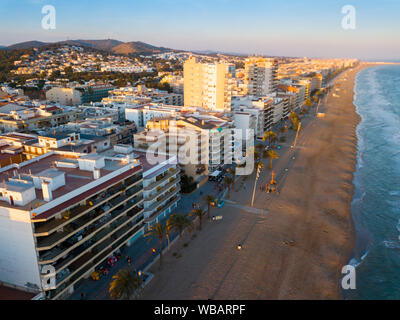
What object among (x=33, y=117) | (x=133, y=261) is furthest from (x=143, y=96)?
(x=133, y=261)

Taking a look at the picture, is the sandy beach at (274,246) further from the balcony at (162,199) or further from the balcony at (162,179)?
the balcony at (162,179)

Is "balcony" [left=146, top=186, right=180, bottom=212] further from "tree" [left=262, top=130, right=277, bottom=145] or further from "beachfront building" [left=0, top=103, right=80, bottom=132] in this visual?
"tree" [left=262, top=130, right=277, bottom=145]

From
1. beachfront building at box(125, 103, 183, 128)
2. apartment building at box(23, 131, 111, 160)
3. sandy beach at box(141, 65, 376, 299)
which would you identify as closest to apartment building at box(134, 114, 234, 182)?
sandy beach at box(141, 65, 376, 299)

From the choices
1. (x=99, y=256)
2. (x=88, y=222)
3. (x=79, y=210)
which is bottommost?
(x=99, y=256)

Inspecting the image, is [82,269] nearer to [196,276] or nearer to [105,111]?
[196,276]

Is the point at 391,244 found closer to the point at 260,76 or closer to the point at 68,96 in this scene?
the point at 260,76

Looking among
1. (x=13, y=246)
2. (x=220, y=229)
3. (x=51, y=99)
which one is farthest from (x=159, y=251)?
(x=51, y=99)
